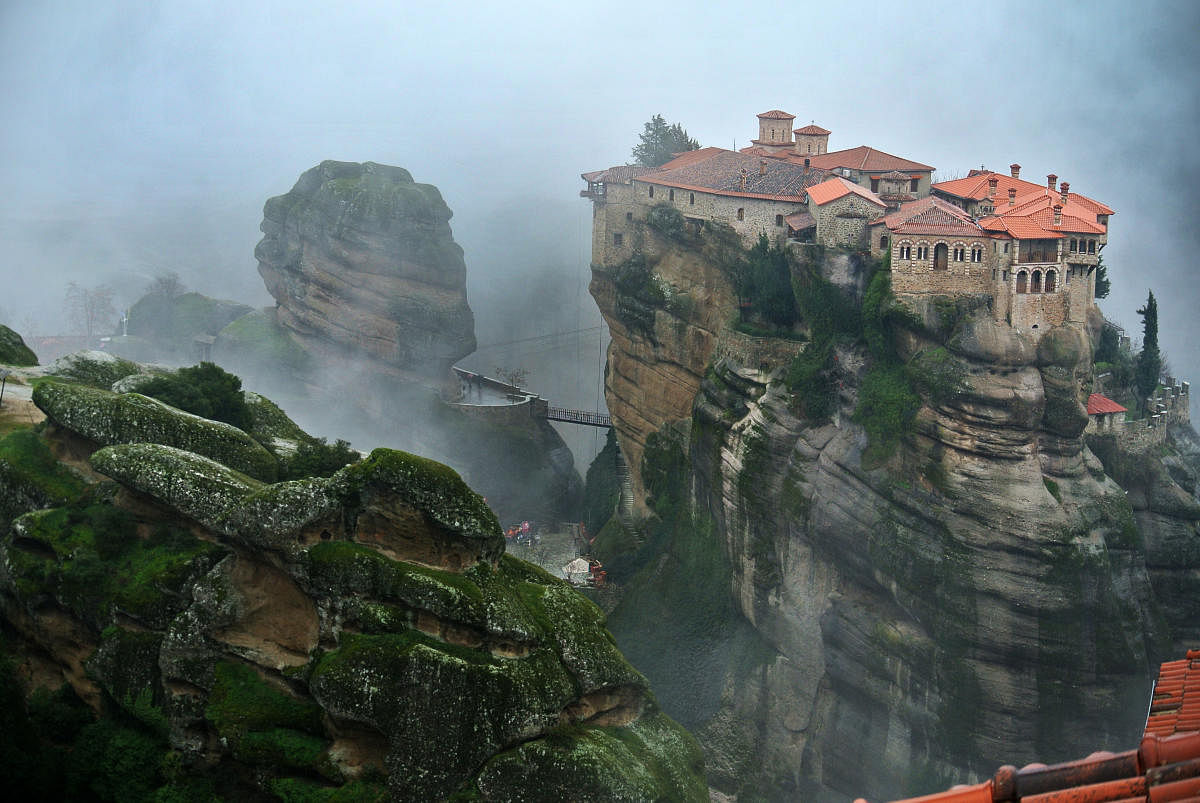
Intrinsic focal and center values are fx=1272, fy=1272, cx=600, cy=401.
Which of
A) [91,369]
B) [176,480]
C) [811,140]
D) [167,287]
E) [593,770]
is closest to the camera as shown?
[593,770]

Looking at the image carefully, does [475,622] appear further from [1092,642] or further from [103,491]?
[1092,642]

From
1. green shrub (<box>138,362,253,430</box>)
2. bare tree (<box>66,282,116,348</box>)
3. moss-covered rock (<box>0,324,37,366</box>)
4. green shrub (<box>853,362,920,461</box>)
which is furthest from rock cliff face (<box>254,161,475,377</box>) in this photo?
green shrub (<box>138,362,253,430</box>)

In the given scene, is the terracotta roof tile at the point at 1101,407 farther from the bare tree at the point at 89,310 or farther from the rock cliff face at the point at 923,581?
the bare tree at the point at 89,310

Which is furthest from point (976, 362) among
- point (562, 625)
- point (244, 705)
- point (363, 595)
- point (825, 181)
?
point (244, 705)

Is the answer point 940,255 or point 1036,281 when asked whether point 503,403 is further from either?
point 1036,281

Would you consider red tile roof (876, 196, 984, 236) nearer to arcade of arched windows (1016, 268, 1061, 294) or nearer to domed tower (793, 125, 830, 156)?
arcade of arched windows (1016, 268, 1061, 294)

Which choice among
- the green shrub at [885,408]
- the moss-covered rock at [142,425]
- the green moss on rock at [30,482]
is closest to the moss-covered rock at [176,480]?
the moss-covered rock at [142,425]

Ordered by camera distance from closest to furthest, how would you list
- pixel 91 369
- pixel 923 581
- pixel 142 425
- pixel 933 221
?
pixel 142 425, pixel 91 369, pixel 923 581, pixel 933 221

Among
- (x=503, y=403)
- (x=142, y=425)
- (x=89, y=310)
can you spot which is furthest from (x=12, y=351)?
(x=89, y=310)
